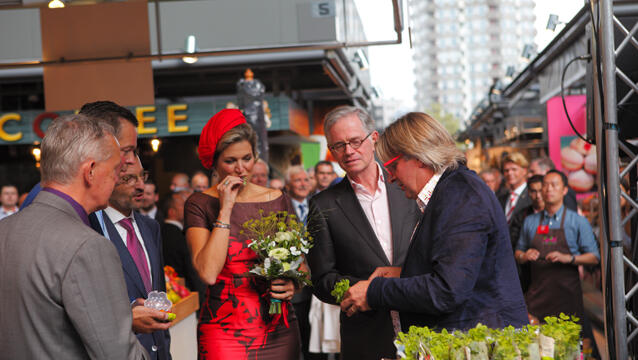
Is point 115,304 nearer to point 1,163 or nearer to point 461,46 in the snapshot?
point 1,163

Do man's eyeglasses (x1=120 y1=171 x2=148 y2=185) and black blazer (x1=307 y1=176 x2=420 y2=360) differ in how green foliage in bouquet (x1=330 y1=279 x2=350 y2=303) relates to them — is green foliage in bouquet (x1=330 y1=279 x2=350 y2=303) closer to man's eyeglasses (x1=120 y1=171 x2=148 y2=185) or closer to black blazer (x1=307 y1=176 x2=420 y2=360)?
black blazer (x1=307 y1=176 x2=420 y2=360)

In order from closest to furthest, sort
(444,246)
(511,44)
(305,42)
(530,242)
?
(444,246) < (305,42) < (530,242) < (511,44)

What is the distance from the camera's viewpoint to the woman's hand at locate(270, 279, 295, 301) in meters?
2.80

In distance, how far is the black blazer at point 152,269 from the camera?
2459 mm

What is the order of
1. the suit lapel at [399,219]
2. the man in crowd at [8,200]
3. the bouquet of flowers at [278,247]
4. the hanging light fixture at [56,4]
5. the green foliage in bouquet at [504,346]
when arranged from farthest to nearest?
the man in crowd at [8,200] → the hanging light fixture at [56,4] → the suit lapel at [399,219] → the bouquet of flowers at [278,247] → the green foliage in bouquet at [504,346]

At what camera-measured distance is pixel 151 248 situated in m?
2.71

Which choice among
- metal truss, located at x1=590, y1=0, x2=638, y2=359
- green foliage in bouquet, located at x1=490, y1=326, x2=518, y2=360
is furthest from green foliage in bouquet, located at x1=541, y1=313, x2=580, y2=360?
metal truss, located at x1=590, y1=0, x2=638, y2=359

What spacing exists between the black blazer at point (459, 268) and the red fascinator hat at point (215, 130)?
46.8 inches

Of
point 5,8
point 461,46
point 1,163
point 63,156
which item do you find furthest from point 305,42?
point 461,46

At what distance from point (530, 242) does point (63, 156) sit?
4817 mm

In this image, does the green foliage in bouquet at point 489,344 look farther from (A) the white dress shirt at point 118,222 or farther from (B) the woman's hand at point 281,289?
(A) the white dress shirt at point 118,222

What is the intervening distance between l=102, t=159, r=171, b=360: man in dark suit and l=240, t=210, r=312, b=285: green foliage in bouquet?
43cm

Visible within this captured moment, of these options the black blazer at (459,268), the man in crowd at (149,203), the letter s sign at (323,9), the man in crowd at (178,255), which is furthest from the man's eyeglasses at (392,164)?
the man in crowd at (149,203)

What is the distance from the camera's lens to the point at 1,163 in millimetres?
16859
